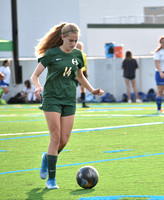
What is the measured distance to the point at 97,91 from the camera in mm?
6820

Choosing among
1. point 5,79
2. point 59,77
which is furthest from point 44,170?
point 5,79

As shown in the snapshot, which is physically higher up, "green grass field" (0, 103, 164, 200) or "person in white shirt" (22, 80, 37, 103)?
"person in white shirt" (22, 80, 37, 103)

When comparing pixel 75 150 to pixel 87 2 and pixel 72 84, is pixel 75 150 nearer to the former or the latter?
pixel 72 84

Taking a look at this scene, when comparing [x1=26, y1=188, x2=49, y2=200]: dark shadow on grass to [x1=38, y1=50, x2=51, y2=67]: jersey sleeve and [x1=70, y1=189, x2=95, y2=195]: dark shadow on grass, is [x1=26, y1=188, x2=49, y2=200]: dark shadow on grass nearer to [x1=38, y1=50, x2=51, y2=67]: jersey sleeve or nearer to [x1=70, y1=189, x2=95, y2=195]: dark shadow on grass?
[x1=70, y1=189, x2=95, y2=195]: dark shadow on grass

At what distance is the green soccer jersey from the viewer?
6.43 meters

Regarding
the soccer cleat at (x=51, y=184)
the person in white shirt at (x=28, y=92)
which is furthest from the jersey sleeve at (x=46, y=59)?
the person in white shirt at (x=28, y=92)

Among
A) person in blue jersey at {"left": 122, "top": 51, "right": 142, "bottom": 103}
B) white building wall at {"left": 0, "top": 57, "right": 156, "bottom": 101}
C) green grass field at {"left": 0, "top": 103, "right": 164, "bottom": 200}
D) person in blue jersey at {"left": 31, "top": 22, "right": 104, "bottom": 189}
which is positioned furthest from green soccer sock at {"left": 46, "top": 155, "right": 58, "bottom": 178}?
white building wall at {"left": 0, "top": 57, "right": 156, "bottom": 101}

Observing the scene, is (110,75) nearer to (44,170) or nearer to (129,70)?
(129,70)

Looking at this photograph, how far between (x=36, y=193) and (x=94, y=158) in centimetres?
237

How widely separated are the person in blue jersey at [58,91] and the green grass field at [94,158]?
1.22 ft

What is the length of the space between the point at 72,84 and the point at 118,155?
2301 mm

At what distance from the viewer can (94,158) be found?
830 centimetres

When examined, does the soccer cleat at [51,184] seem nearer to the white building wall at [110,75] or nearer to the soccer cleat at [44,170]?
the soccer cleat at [44,170]

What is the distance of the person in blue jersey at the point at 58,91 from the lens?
20.9 feet
